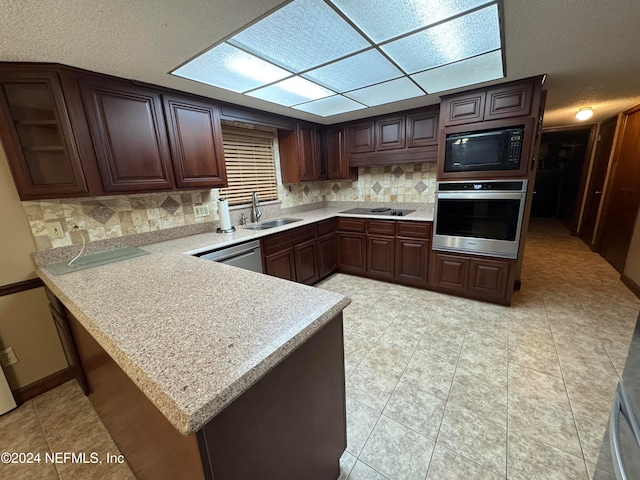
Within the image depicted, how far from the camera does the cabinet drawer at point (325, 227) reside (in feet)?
10.3

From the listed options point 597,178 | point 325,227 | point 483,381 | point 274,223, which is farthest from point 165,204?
point 597,178

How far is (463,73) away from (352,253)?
7.12 feet

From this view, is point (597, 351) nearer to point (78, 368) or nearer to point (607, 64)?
point (607, 64)

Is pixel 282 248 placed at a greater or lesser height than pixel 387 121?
lesser

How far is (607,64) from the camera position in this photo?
185 centimetres

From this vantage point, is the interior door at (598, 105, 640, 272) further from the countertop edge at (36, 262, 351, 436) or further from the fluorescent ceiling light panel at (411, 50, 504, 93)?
the countertop edge at (36, 262, 351, 436)

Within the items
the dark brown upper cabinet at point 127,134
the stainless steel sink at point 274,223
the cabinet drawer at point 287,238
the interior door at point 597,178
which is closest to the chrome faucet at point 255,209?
the stainless steel sink at point 274,223

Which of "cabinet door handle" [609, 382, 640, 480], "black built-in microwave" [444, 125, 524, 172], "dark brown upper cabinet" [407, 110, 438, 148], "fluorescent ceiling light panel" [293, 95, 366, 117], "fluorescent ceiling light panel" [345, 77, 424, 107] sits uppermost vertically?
"fluorescent ceiling light panel" [293, 95, 366, 117]

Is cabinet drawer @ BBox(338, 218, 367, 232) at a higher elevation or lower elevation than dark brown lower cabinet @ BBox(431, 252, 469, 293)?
higher

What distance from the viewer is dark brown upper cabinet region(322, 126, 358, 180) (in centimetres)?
348

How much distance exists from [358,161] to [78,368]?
330cm

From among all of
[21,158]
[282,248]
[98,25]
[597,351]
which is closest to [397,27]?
[98,25]

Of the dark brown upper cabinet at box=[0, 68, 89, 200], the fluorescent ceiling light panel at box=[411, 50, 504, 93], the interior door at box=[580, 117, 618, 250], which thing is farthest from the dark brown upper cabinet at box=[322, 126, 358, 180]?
the interior door at box=[580, 117, 618, 250]

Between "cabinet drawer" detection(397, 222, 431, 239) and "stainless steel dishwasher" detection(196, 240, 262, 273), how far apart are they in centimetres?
164
